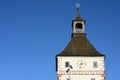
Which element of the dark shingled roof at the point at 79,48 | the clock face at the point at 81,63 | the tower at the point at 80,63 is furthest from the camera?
the dark shingled roof at the point at 79,48

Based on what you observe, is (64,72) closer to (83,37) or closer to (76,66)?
(76,66)

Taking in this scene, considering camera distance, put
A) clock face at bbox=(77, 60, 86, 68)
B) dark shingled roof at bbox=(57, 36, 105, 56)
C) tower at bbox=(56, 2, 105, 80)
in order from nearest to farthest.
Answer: tower at bbox=(56, 2, 105, 80) → clock face at bbox=(77, 60, 86, 68) → dark shingled roof at bbox=(57, 36, 105, 56)

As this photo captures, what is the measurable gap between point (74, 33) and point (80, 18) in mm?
4048

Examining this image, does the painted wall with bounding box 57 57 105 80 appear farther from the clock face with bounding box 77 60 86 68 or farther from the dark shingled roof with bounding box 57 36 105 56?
the dark shingled roof with bounding box 57 36 105 56

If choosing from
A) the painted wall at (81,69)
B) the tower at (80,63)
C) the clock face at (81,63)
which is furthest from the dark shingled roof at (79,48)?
the clock face at (81,63)

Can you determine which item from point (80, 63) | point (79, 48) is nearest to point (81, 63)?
point (80, 63)

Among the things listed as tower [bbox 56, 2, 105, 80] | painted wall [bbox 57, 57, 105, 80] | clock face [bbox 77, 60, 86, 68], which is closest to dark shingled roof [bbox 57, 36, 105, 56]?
tower [bbox 56, 2, 105, 80]

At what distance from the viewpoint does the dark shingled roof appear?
106 meters

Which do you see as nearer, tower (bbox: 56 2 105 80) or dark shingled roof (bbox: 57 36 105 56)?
tower (bbox: 56 2 105 80)

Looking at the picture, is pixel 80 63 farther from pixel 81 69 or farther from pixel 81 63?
pixel 81 69

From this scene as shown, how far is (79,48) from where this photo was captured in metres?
107

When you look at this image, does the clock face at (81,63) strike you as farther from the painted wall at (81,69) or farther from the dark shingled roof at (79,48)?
the dark shingled roof at (79,48)

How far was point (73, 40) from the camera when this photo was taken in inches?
4313

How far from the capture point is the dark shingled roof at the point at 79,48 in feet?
347
